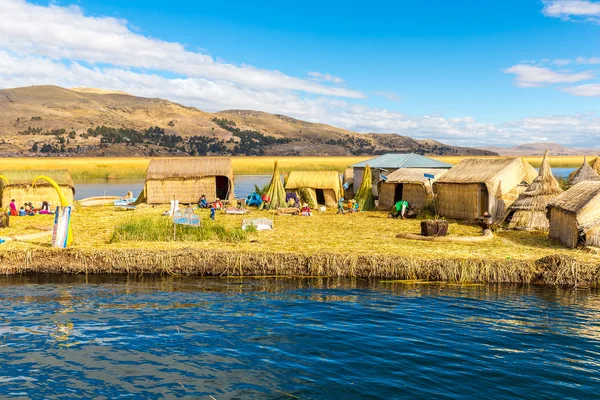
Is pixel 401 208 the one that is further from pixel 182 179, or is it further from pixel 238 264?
pixel 238 264

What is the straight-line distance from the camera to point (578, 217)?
17.8 m

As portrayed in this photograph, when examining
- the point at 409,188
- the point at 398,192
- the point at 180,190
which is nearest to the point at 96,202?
the point at 180,190

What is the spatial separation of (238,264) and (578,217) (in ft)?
36.4

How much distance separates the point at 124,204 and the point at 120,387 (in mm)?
25091

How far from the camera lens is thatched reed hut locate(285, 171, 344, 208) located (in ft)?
110

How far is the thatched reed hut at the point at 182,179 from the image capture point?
32.5 metres

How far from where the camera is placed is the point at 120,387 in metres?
8.99

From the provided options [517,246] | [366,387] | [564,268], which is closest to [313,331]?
[366,387]

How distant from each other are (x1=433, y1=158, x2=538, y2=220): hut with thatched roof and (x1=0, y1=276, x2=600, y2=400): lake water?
1010cm

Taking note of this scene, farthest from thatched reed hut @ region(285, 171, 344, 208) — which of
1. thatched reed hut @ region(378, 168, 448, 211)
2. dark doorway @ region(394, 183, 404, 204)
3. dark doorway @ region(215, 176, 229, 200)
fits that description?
dark doorway @ region(215, 176, 229, 200)

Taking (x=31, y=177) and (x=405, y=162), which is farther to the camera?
(x=405, y=162)

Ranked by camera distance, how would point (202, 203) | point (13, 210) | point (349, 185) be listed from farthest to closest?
point (349, 185), point (202, 203), point (13, 210)

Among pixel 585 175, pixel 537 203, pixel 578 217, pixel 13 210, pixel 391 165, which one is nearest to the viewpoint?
pixel 578 217

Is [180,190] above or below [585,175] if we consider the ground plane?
below
